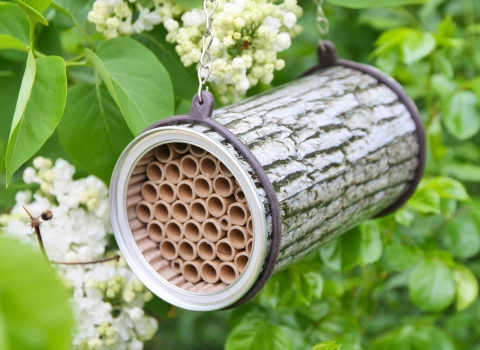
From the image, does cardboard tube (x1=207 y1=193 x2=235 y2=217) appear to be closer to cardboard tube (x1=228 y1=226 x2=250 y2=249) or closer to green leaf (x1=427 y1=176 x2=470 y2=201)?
cardboard tube (x1=228 y1=226 x2=250 y2=249)

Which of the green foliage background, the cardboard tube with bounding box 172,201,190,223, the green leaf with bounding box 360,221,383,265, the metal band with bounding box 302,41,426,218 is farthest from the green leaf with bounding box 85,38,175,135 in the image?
the green leaf with bounding box 360,221,383,265

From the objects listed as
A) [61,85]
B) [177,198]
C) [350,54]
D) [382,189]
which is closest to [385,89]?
[382,189]

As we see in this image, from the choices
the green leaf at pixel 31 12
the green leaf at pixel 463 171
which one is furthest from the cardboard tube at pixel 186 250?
the green leaf at pixel 463 171

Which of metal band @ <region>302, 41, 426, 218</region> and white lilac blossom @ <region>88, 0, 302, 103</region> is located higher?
white lilac blossom @ <region>88, 0, 302, 103</region>

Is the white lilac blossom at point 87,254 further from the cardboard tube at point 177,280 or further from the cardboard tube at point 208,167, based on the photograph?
the cardboard tube at point 208,167

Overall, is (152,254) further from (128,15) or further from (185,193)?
(128,15)

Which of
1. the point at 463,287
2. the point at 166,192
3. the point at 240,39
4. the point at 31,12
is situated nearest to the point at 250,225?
the point at 166,192

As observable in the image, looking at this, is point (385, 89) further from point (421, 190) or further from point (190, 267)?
point (190, 267)
